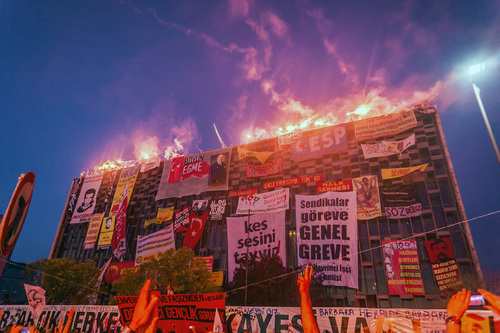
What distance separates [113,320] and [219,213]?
83.9 ft

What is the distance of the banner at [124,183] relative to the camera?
46244mm

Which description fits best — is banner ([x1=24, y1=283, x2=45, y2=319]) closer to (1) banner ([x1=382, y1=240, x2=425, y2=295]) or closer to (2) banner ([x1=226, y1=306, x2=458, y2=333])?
(2) banner ([x1=226, y1=306, x2=458, y2=333])

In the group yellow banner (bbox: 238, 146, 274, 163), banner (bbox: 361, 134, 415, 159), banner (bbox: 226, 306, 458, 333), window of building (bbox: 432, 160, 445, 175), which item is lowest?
banner (bbox: 226, 306, 458, 333)

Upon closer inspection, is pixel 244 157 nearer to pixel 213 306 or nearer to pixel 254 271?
pixel 254 271

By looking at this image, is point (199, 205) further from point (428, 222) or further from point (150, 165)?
point (428, 222)

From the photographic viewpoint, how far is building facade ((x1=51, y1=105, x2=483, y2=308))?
28484mm

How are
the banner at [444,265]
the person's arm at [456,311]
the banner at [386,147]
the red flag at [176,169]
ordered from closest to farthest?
the person's arm at [456,311] < the banner at [444,265] < the banner at [386,147] < the red flag at [176,169]

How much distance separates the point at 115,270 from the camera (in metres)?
41.1

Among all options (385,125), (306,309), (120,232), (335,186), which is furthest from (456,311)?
(120,232)

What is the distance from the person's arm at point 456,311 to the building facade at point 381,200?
25010 mm

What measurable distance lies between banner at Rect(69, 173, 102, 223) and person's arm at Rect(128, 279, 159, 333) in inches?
2077

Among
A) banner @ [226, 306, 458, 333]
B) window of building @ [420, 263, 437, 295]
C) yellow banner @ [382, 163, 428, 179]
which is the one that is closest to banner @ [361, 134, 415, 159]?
yellow banner @ [382, 163, 428, 179]

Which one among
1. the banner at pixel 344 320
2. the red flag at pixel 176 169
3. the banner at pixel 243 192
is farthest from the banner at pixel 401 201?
the red flag at pixel 176 169

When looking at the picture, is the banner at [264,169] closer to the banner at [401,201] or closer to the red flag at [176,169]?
the red flag at [176,169]
